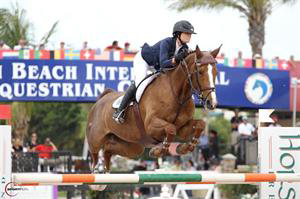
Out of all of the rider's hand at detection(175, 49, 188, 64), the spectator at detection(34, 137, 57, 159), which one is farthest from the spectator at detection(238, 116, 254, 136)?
the rider's hand at detection(175, 49, 188, 64)

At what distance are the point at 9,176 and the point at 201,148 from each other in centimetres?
1322

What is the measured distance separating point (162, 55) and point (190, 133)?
3.18ft

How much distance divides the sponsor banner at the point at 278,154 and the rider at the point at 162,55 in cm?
148

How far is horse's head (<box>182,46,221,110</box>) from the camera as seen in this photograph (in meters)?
7.91

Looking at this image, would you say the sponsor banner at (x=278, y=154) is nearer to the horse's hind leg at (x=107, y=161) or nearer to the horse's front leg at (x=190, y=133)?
the horse's front leg at (x=190, y=133)

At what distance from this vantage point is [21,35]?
24312 mm

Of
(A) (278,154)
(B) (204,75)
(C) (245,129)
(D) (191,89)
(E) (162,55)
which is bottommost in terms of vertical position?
(A) (278,154)

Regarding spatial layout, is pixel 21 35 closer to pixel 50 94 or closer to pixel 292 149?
pixel 50 94

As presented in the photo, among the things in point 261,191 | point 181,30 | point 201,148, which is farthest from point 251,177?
point 201,148

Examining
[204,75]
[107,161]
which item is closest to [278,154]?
[204,75]

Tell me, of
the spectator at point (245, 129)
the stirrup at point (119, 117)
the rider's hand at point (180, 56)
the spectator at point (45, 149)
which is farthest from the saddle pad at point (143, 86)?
the spectator at point (245, 129)

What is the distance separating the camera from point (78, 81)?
17.6 meters

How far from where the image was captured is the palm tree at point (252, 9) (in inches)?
874

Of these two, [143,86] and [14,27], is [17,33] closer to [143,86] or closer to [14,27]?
[14,27]
